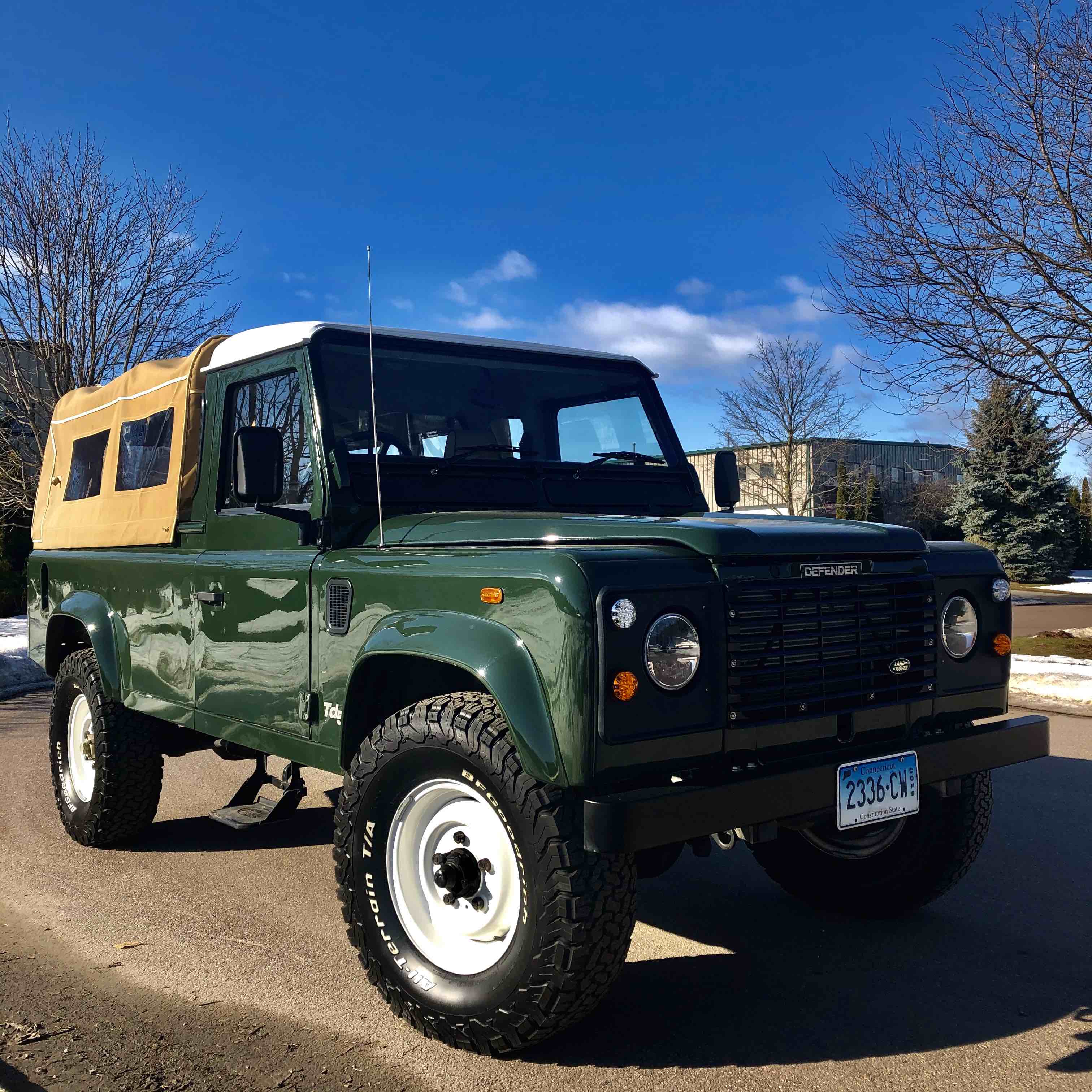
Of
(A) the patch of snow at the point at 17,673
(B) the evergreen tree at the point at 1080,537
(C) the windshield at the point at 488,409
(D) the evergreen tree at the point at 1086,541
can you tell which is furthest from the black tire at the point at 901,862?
(D) the evergreen tree at the point at 1086,541

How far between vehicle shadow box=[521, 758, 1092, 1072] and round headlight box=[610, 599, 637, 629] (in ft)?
4.09

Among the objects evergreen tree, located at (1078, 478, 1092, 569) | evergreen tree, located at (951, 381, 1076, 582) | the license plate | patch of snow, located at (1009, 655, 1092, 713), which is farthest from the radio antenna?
evergreen tree, located at (1078, 478, 1092, 569)

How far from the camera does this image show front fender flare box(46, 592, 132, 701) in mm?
4969

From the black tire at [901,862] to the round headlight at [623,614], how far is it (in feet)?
4.30

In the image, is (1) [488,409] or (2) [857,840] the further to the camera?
(1) [488,409]

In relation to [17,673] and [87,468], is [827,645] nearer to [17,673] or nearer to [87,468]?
[87,468]

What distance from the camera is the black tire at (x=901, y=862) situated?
153 inches

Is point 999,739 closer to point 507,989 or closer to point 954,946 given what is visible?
point 954,946

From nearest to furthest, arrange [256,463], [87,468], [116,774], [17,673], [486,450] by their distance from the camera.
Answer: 1. [256,463]
2. [486,450]
3. [116,774]
4. [87,468]
5. [17,673]

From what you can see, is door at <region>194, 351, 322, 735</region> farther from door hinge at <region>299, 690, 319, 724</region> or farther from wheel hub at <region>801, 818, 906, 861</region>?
wheel hub at <region>801, 818, 906, 861</region>

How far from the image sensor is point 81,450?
236 inches

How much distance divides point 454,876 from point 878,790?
1.28 meters

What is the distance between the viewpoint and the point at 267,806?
4.78 meters

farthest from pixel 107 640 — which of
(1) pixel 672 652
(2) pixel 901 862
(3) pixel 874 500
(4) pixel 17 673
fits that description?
(3) pixel 874 500
